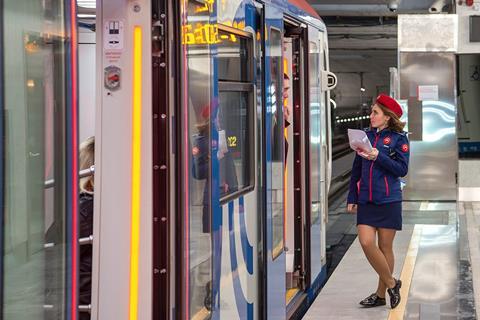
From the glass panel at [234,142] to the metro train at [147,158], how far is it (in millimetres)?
11

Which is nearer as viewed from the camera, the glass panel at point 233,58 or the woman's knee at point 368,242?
the glass panel at point 233,58

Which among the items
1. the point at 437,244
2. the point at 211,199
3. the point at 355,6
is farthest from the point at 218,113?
the point at 355,6

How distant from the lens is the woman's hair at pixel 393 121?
6.69 meters

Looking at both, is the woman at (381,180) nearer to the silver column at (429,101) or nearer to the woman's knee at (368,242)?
the woman's knee at (368,242)

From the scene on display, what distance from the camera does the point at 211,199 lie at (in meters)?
3.97

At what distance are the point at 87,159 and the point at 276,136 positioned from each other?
6.38 feet

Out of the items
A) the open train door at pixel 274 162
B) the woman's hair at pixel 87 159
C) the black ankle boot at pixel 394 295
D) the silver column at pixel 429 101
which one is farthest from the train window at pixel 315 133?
the silver column at pixel 429 101

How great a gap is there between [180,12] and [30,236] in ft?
4.47

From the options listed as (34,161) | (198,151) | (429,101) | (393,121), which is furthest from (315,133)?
(429,101)

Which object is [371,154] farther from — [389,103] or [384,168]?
[389,103]

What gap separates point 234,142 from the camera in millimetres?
4766

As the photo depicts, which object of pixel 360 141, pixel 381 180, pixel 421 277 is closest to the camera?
pixel 360 141

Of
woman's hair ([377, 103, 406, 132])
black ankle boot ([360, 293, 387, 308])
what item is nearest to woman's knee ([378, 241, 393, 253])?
black ankle boot ([360, 293, 387, 308])

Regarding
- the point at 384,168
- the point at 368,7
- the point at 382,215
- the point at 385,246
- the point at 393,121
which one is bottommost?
the point at 385,246
